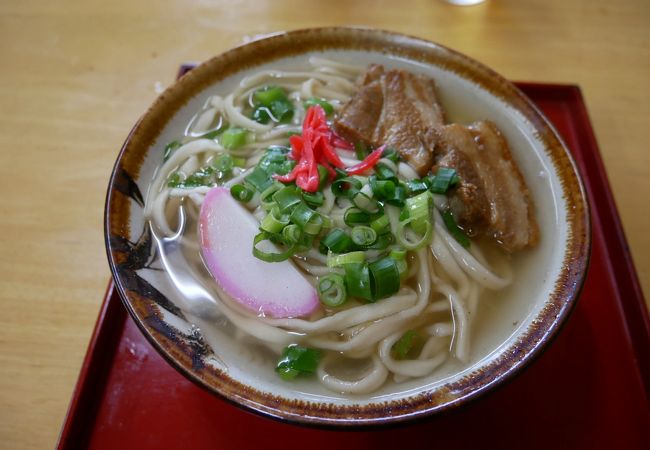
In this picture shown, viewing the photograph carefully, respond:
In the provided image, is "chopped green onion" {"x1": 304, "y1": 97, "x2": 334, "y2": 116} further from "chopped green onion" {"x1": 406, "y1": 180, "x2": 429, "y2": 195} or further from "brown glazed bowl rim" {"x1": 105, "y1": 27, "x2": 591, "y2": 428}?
"chopped green onion" {"x1": 406, "y1": 180, "x2": 429, "y2": 195}

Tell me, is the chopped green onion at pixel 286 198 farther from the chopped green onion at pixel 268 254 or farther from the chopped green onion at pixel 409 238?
the chopped green onion at pixel 409 238

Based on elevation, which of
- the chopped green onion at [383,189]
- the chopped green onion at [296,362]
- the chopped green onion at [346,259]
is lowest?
the chopped green onion at [296,362]

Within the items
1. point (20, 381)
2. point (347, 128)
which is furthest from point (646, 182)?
point (20, 381)

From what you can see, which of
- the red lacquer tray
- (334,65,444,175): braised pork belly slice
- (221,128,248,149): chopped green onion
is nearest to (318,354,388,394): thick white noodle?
the red lacquer tray

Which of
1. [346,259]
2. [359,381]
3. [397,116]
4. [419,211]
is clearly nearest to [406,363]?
[359,381]

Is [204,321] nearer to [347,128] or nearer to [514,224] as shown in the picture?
[347,128]

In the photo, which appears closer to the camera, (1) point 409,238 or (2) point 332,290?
(2) point 332,290

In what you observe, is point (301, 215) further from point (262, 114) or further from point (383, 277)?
point (262, 114)

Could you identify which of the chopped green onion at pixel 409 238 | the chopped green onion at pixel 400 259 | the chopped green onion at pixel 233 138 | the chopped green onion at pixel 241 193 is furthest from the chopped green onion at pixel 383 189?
the chopped green onion at pixel 233 138
